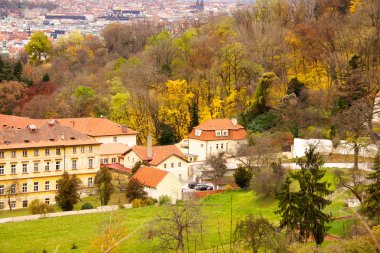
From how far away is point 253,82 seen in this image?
52.7 meters

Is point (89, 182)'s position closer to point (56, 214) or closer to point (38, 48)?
point (56, 214)

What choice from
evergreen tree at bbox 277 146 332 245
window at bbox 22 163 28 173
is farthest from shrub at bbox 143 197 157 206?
evergreen tree at bbox 277 146 332 245

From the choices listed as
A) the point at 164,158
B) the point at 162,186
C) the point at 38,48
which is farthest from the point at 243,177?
the point at 38,48

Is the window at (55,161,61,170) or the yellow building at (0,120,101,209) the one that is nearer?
the yellow building at (0,120,101,209)

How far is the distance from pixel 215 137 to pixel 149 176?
795cm

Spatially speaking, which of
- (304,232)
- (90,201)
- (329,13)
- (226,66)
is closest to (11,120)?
(90,201)

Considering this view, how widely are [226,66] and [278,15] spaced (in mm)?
11928

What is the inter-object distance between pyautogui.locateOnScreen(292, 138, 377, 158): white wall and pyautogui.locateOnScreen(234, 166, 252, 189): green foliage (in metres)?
3.59

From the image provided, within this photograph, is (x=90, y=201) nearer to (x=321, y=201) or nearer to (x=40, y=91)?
(x=321, y=201)

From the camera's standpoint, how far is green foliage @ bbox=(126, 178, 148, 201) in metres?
36.9

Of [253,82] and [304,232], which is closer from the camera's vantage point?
[304,232]

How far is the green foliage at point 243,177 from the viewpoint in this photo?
121 feet

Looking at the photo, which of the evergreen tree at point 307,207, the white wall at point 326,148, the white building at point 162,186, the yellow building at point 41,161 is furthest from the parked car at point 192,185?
the evergreen tree at point 307,207

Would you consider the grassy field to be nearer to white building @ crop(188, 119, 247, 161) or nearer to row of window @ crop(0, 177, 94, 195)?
row of window @ crop(0, 177, 94, 195)
